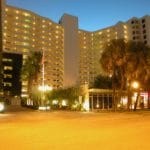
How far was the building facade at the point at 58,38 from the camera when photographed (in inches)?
5891

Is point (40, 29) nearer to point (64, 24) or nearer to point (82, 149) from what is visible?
point (64, 24)

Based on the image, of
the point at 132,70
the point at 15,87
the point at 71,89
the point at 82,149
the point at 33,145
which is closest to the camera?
the point at 82,149

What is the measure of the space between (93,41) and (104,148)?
17458 centimetres

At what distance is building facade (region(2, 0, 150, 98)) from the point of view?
14962cm

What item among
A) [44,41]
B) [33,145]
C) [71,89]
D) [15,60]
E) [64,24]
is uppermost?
[64,24]

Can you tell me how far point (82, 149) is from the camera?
11.6 m

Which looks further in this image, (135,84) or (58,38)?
(58,38)

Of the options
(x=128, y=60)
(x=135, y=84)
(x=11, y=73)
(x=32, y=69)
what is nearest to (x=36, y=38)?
(x=11, y=73)

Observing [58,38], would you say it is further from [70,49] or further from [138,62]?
[138,62]

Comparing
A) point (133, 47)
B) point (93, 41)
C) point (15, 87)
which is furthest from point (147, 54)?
point (93, 41)

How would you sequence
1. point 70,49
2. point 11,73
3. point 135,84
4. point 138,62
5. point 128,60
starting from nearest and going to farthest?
point 128,60 → point 138,62 → point 135,84 → point 11,73 → point 70,49

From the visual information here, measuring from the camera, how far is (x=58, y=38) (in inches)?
6585

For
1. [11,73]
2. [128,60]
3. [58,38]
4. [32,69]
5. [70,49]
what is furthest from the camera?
[70,49]

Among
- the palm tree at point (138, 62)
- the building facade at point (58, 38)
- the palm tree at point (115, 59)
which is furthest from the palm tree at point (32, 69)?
the building facade at point (58, 38)
